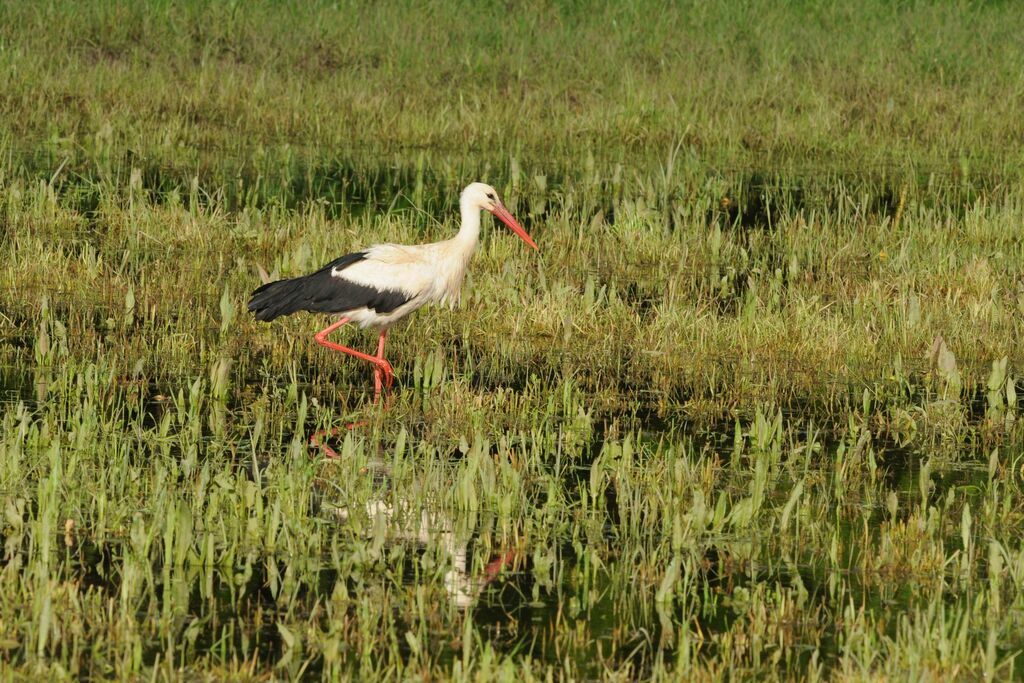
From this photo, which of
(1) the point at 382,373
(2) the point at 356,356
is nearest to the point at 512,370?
(1) the point at 382,373

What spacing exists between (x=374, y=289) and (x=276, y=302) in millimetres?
511

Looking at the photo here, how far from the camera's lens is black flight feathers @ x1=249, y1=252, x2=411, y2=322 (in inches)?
317

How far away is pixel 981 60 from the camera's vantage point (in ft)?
58.4

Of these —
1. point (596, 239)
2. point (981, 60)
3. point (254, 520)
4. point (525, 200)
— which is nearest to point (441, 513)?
point (254, 520)

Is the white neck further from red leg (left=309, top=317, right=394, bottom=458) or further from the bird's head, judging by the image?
red leg (left=309, top=317, right=394, bottom=458)

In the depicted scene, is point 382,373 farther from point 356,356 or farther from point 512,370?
point 512,370

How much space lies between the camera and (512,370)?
8.22 metres

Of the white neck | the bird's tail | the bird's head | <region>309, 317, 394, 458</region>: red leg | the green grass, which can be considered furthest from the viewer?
A: the bird's head

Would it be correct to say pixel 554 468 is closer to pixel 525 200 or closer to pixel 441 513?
pixel 441 513

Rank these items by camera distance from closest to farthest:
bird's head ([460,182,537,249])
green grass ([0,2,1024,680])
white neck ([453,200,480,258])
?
1. green grass ([0,2,1024,680])
2. white neck ([453,200,480,258])
3. bird's head ([460,182,537,249])

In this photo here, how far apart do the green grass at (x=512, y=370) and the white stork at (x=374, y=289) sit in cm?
27

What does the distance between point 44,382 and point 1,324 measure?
46.3 inches

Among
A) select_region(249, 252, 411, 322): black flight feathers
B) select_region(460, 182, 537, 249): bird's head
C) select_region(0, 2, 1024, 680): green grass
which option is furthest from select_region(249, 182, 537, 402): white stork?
select_region(460, 182, 537, 249): bird's head

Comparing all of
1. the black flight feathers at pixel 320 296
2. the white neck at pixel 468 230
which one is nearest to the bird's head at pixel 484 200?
the white neck at pixel 468 230
